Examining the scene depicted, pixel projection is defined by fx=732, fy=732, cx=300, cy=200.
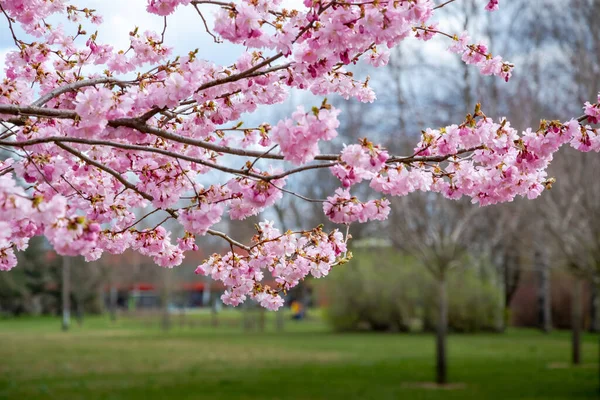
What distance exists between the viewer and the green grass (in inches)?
418

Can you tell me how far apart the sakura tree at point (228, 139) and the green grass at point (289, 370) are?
22.9 feet

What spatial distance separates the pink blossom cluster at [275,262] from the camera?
3.34 meters

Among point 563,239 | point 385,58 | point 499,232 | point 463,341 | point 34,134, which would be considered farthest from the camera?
point 463,341

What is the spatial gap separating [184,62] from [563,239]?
1005 cm

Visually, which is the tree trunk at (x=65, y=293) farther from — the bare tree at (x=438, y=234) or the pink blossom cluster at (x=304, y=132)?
the pink blossom cluster at (x=304, y=132)

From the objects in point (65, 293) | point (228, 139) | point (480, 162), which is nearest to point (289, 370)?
point (228, 139)

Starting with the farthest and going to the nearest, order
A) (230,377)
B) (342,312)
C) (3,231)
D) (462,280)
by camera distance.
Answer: (342,312) → (462,280) → (230,377) → (3,231)

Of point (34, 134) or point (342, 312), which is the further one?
point (342, 312)

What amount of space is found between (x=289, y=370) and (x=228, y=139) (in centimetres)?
1063

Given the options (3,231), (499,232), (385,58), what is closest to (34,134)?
(3,231)

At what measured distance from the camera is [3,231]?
6.68 feet

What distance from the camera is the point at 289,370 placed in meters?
13.8

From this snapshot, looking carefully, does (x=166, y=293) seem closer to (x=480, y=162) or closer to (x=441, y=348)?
(x=441, y=348)

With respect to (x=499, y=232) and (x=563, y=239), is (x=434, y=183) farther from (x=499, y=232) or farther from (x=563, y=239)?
(x=499, y=232)
